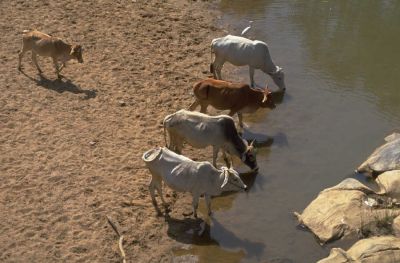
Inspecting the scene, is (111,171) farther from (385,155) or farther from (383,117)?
(383,117)

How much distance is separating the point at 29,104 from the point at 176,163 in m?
4.83

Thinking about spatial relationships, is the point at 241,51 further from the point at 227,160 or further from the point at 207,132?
the point at 207,132

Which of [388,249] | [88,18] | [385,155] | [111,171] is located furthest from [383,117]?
[88,18]

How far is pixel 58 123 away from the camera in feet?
42.2

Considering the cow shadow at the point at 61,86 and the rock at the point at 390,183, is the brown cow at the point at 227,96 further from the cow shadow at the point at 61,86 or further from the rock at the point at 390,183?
the rock at the point at 390,183

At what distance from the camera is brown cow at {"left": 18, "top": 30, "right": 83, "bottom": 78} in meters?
14.4

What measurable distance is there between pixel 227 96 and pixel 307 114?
7.88 feet

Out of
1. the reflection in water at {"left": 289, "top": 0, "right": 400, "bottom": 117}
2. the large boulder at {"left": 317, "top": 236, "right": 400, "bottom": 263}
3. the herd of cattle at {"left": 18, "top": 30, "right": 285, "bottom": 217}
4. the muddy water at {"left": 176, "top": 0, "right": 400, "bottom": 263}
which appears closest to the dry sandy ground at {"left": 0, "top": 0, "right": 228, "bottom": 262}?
the herd of cattle at {"left": 18, "top": 30, "right": 285, "bottom": 217}

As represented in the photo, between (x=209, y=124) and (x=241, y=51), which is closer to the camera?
(x=209, y=124)

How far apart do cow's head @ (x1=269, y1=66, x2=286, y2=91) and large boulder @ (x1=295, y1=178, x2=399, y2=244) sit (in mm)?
4509

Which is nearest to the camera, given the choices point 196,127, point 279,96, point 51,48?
point 196,127

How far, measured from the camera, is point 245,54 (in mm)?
14820

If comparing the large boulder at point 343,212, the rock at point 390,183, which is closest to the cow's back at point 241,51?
the rock at point 390,183

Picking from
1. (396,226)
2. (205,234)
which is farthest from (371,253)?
(205,234)
